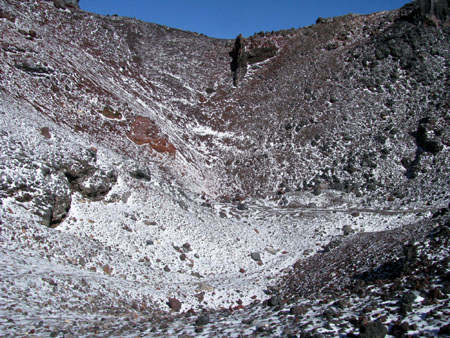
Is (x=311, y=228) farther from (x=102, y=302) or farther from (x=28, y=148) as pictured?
(x=28, y=148)

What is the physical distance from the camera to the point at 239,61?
4197 cm

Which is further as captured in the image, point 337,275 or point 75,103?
point 75,103

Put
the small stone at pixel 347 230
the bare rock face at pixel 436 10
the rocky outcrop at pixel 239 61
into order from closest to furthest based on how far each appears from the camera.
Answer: the small stone at pixel 347 230, the bare rock face at pixel 436 10, the rocky outcrop at pixel 239 61

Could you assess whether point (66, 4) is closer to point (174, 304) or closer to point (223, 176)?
point (223, 176)

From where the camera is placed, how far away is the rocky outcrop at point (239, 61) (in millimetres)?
41331

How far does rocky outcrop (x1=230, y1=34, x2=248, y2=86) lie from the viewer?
41.3m

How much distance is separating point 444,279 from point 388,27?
37.3 m

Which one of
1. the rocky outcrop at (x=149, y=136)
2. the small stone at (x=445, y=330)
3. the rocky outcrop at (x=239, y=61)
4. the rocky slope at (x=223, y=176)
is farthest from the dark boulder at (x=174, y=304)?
the rocky outcrop at (x=239, y=61)

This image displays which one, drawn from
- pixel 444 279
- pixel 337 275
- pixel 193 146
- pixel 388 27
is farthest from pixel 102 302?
pixel 388 27

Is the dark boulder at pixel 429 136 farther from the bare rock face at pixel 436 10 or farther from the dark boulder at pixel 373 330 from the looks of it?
the dark boulder at pixel 373 330

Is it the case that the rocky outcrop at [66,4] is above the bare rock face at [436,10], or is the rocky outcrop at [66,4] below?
above

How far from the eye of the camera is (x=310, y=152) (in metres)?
31.5

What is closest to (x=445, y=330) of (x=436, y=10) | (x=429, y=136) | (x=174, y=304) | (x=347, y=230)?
(x=174, y=304)

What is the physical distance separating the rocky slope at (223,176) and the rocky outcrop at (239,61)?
0.28 metres
